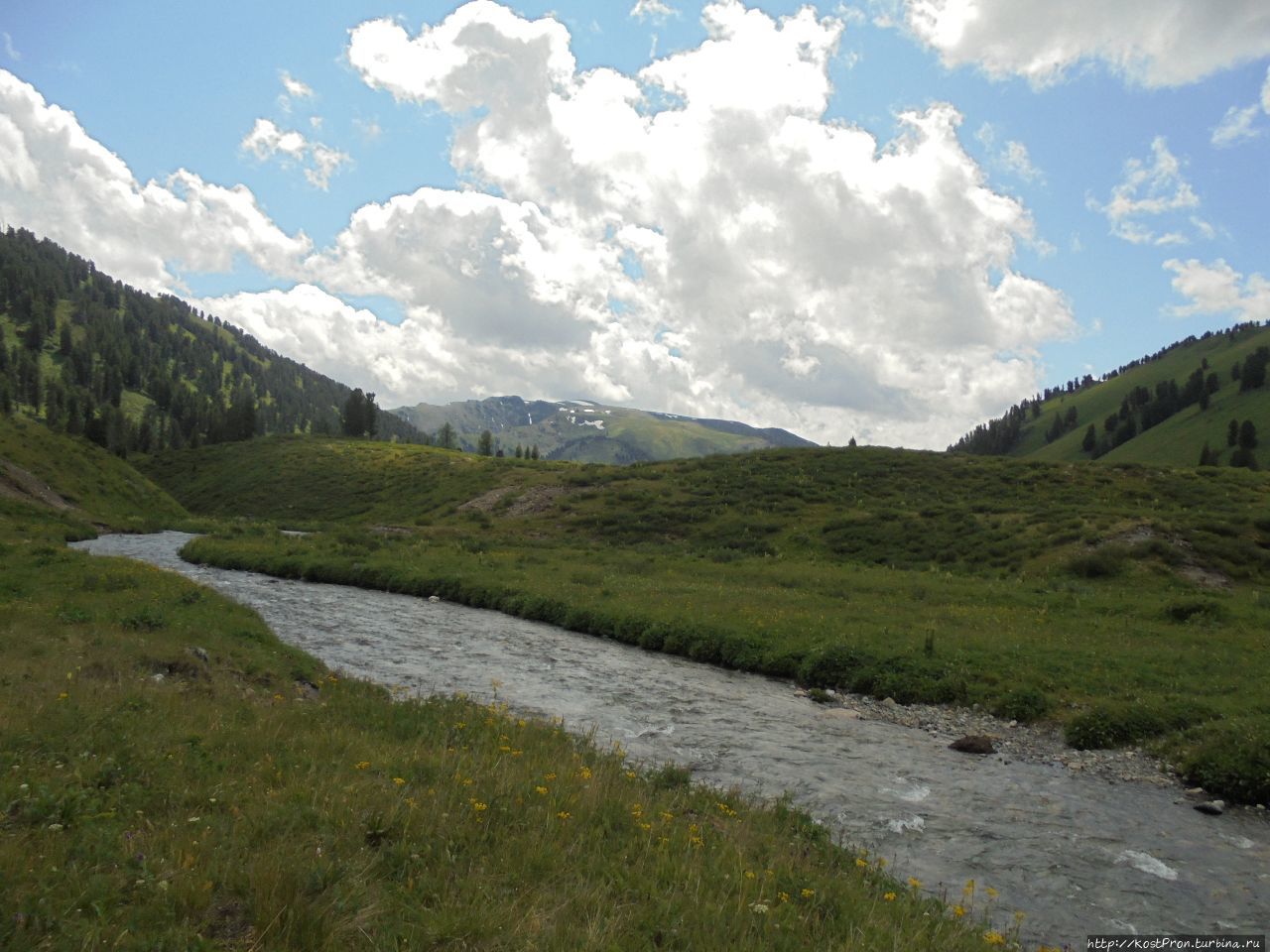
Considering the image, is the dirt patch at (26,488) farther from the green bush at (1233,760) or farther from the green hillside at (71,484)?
the green bush at (1233,760)

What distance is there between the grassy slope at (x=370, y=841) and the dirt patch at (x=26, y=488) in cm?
4843

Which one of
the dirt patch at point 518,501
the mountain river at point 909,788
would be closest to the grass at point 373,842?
the mountain river at point 909,788

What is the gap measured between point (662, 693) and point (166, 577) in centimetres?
2055

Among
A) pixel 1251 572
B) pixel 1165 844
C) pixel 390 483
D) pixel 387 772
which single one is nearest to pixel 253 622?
pixel 387 772

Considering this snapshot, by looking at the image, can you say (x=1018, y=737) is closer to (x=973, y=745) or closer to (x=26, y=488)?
(x=973, y=745)

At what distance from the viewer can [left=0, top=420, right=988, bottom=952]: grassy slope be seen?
5.60 metres

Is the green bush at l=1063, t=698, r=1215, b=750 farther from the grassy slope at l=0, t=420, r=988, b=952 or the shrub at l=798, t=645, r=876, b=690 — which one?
the grassy slope at l=0, t=420, r=988, b=952

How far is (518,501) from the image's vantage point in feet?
229

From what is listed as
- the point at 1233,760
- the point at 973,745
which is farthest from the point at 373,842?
the point at 1233,760

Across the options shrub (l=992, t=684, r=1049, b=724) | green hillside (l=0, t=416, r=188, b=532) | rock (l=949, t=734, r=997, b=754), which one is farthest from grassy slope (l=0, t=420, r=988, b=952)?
green hillside (l=0, t=416, r=188, b=532)

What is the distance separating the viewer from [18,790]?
22.5 ft

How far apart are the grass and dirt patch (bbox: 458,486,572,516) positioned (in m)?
53.6

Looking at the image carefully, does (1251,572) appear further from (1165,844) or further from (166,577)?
(166,577)

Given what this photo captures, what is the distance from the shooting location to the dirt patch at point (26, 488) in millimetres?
50125
